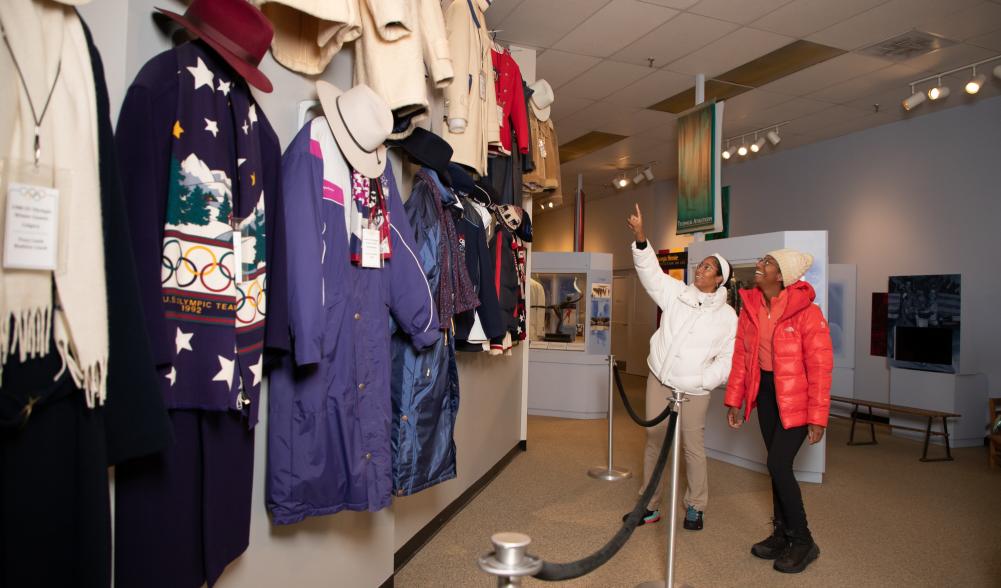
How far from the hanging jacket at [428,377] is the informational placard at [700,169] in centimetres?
395

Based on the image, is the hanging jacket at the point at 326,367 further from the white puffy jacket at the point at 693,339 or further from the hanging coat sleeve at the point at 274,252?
the white puffy jacket at the point at 693,339

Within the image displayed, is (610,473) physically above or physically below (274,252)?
below

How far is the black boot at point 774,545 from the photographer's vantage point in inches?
131

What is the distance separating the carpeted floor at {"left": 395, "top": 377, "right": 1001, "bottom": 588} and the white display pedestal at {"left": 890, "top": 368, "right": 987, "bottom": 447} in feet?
2.44

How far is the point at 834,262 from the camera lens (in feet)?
27.1

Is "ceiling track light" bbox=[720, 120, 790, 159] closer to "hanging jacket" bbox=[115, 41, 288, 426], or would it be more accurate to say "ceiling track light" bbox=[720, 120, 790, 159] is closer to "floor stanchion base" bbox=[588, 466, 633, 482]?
"floor stanchion base" bbox=[588, 466, 633, 482]

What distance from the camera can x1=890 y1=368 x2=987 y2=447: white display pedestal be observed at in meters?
6.39

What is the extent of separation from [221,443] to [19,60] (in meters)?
0.96

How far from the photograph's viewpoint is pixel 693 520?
372 cm

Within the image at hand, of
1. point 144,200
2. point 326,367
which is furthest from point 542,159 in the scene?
point 144,200

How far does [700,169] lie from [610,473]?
10.5ft

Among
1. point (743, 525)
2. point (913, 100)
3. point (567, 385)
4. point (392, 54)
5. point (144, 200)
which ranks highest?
point (913, 100)

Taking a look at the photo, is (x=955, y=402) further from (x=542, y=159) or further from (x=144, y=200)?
(x=144, y=200)

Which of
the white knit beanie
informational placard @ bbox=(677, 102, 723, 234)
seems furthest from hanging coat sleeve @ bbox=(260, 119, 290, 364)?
Result: informational placard @ bbox=(677, 102, 723, 234)
